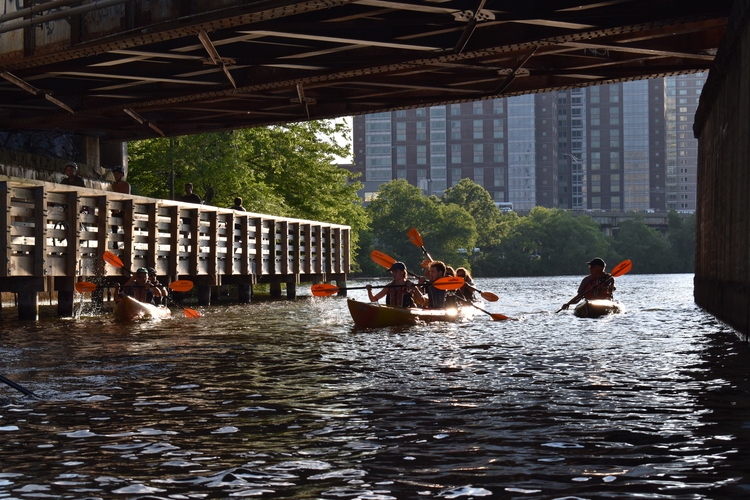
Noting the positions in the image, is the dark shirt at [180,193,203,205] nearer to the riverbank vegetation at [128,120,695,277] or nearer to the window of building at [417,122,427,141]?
the riverbank vegetation at [128,120,695,277]

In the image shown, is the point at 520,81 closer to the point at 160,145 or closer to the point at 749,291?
the point at 749,291

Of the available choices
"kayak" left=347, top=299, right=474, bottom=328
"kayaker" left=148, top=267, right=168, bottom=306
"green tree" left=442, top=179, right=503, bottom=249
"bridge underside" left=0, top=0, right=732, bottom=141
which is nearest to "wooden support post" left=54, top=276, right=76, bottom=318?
"kayaker" left=148, top=267, right=168, bottom=306

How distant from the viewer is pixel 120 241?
2062 cm

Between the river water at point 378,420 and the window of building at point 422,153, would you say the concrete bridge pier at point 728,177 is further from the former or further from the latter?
the window of building at point 422,153

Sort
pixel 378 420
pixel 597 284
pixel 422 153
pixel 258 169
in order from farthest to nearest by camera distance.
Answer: pixel 422 153
pixel 258 169
pixel 597 284
pixel 378 420

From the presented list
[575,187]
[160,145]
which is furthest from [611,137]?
[160,145]

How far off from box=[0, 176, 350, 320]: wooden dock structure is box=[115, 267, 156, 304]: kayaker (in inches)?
26.0

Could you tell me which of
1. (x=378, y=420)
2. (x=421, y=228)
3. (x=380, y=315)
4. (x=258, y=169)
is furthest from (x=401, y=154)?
(x=378, y=420)

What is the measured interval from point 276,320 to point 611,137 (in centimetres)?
15622

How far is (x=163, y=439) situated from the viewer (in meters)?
6.13

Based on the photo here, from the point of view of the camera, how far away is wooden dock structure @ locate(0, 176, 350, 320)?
17.4m

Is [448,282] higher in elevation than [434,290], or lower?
higher

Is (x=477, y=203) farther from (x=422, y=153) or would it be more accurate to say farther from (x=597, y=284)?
(x=597, y=284)

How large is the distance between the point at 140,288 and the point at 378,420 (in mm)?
13494
